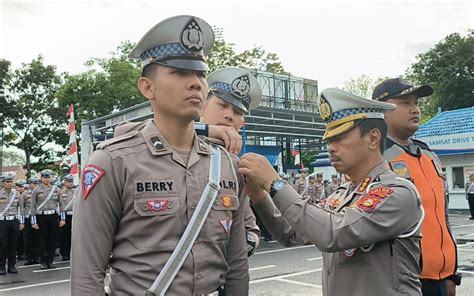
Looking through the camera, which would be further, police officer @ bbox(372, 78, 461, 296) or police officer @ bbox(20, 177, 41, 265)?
police officer @ bbox(20, 177, 41, 265)

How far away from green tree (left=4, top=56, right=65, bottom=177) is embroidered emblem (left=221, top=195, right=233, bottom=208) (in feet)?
101

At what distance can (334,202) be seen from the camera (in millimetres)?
2652

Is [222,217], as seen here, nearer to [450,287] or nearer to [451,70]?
[450,287]

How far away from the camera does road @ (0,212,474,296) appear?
7.08 m

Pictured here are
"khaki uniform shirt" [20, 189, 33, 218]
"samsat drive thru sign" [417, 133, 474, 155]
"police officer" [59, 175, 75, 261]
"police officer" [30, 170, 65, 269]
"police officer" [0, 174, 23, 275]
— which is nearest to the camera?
"police officer" [0, 174, 23, 275]

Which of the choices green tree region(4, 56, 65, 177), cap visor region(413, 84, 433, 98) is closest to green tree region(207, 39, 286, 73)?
green tree region(4, 56, 65, 177)

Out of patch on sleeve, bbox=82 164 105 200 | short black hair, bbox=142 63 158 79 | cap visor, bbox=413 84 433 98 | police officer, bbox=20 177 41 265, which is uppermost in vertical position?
→ cap visor, bbox=413 84 433 98

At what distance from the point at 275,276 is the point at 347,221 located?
6215 mm

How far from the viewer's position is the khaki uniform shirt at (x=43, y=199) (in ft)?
35.7

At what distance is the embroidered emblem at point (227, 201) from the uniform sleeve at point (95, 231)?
407mm

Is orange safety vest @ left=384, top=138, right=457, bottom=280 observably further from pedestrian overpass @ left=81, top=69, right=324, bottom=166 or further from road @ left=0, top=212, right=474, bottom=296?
pedestrian overpass @ left=81, top=69, right=324, bottom=166

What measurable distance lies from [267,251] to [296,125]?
1313 cm

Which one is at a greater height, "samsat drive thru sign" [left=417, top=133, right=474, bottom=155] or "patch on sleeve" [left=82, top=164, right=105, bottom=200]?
"samsat drive thru sign" [left=417, top=133, right=474, bottom=155]

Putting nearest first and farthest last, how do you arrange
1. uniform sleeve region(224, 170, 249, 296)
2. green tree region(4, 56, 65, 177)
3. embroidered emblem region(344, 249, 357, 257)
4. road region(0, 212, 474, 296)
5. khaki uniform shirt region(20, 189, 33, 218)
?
uniform sleeve region(224, 170, 249, 296) → embroidered emblem region(344, 249, 357, 257) → road region(0, 212, 474, 296) → khaki uniform shirt region(20, 189, 33, 218) → green tree region(4, 56, 65, 177)
